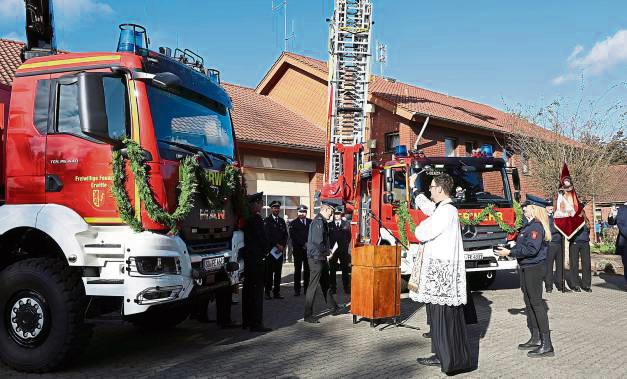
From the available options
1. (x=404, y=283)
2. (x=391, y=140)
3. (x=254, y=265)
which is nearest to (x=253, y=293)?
(x=254, y=265)

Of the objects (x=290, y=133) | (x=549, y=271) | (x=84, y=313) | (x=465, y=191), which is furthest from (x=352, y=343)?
(x=290, y=133)

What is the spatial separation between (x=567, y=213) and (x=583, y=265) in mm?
1120

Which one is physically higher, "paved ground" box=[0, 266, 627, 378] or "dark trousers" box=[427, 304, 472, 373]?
"dark trousers" box=[427, 304, 472, 373]

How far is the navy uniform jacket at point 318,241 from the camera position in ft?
26.8

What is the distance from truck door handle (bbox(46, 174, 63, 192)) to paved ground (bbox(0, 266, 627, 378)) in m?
1.80

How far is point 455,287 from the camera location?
5.19 metres

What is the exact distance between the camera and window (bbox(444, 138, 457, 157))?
21169 mm

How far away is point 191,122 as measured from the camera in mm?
5996

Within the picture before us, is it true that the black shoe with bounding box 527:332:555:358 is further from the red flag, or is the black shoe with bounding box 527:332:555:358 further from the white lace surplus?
the red flag

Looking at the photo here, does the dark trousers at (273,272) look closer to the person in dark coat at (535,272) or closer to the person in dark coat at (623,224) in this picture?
the person in dark coat at (535,272)

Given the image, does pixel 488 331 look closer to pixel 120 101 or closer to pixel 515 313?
pixel 515 313

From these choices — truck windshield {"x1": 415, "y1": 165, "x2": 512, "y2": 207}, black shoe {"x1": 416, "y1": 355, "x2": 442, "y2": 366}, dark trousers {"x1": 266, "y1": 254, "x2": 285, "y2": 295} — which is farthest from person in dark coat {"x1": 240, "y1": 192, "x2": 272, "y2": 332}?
truck windshield {"x1": 415, "y1": 165, "x2": 512, "y2": 207}

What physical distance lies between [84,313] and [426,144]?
16710 millimetres

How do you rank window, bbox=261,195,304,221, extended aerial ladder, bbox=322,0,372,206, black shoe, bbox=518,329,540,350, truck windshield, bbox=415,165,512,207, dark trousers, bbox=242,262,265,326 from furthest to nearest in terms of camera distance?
window, bbox=261,195,304,221 < extended aerial ladder, bbox=322,0,372,206 < truck windshield, bbox=415,165,512,207 < dark trousers, bbox=242,262,265,326 < black shoe, bbox=518,329,540,350
